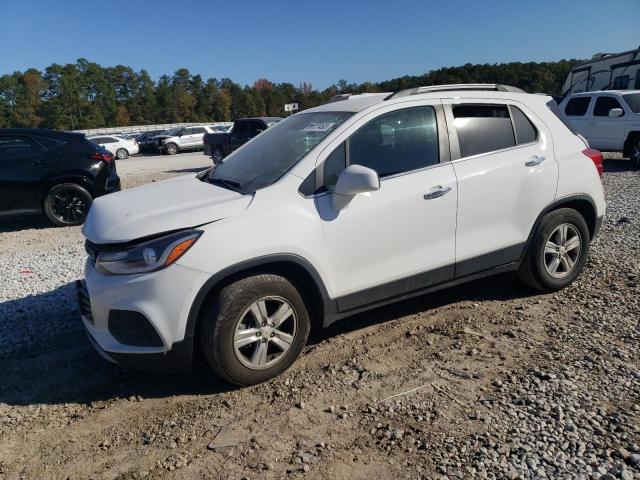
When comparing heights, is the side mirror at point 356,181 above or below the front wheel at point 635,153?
above

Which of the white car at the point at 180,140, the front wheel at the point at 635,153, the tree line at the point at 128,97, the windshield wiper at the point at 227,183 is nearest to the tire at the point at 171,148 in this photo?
the white car at the point at 180,140

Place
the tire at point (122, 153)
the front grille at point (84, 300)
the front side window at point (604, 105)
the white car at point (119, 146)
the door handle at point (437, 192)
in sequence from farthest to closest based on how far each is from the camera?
the tire at point (122, 153), the white car at point (119, 146), the front side window at point (604, 105), the door handle at point (437, 192), the front grille at point (84, 300)

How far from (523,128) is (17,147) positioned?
25.8 feet

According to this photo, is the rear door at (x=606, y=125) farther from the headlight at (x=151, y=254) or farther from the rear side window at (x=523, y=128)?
the headlight at (x=151, y=254)

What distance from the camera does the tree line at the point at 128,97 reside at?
273 ft

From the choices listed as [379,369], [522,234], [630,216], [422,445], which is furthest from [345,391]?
[630,216]

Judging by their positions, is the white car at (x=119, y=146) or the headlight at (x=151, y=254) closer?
the headlight at (x=151, y=254)

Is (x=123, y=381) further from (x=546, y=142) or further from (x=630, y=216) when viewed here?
(x=630, y=216)

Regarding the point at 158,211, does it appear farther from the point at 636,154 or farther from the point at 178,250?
the point at 636,154

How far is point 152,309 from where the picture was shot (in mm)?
2844

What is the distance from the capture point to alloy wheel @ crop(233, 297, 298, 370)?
306 cm

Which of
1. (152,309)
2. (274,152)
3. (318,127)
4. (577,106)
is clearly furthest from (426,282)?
(577,106)

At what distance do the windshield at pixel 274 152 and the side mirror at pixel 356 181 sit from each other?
421 millimetres

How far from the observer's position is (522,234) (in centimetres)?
405
